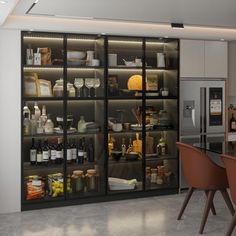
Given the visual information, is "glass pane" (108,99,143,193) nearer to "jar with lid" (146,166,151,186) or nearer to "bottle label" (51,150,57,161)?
"jar with lid" (146,166,151,186)

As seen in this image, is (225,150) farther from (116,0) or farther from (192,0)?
(116,0)

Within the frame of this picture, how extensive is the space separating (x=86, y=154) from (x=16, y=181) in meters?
1.04

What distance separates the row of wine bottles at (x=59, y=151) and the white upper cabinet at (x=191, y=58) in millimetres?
1743

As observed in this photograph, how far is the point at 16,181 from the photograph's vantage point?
5.14 metres

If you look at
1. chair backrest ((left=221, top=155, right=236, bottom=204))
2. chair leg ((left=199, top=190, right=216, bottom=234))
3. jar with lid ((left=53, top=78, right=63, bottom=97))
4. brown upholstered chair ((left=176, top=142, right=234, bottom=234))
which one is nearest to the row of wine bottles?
jar with lid ((left=53, top=78, right=63, bottom=97))

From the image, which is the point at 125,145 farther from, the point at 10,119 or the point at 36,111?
the point at 10,119

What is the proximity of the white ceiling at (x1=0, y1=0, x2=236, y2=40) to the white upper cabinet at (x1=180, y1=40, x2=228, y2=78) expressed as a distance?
15cm

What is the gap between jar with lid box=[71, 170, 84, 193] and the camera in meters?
5.61

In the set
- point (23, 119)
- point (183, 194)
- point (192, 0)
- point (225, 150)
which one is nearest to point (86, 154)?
point (23, 119)

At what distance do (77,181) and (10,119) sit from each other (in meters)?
1.30

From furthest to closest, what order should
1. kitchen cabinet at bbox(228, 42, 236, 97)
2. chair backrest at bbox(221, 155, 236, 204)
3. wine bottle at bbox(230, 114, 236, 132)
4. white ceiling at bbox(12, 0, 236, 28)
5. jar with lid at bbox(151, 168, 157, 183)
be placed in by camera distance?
wine bottle at bbox(230, 114, 236, 132)
kitchen cabinet at bbox(228, 42, 236, 97)
jar with lid at bbox(151, 168, 157, 183)
white ceiling at bbox(12, 0, 236, 28)
chair backrest at bbox(221, 155, 236, 204)

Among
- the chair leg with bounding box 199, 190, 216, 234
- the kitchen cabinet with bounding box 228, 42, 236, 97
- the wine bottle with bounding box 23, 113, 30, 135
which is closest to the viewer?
the chair leg with bounding box 199, 190, 216, 234

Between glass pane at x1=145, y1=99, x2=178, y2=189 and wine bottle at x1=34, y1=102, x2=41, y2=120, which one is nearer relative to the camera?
wine bottle at x1=34, y1=102, x2=41, y2=120

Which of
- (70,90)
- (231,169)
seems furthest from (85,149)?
(231,169)
